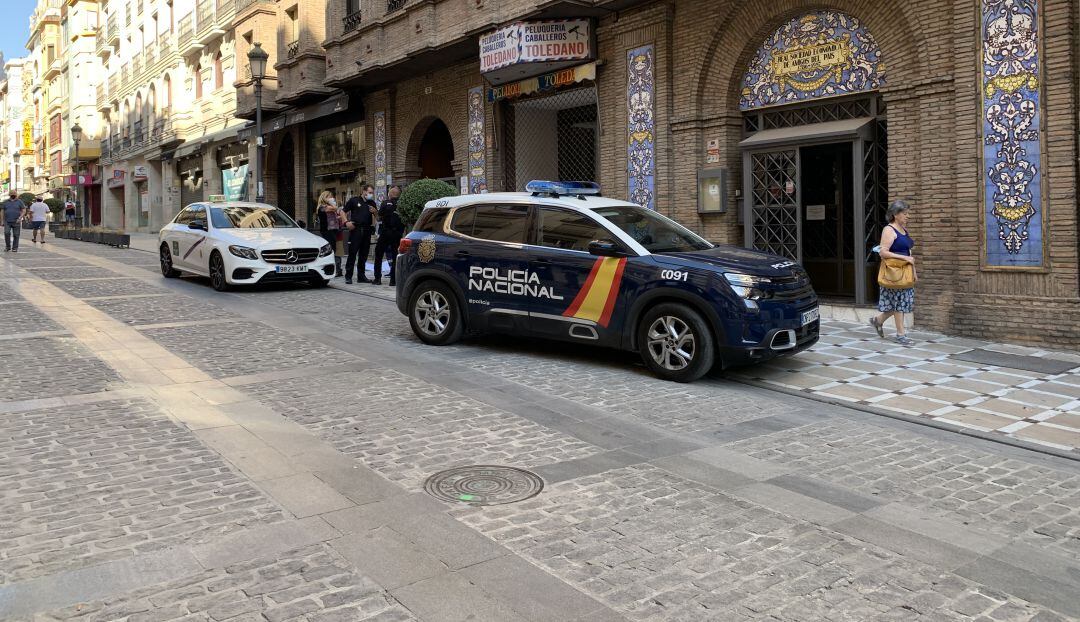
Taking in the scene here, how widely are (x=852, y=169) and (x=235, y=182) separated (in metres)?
25.6

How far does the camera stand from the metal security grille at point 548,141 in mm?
18688

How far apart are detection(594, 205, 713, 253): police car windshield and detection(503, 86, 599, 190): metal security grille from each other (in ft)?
30.9

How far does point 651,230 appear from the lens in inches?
351

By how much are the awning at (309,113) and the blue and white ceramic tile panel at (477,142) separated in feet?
16.8

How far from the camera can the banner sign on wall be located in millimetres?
31938

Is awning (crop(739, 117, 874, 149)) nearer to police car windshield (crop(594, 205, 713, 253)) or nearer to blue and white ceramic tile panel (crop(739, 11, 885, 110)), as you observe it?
blue and white ceramic tile panel (crop(739, 11, 885, 110))

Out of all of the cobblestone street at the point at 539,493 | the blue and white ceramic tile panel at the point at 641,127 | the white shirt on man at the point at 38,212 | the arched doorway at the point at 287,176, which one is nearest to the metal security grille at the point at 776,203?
the blue and white ceramic tile panel at the point at 641,127

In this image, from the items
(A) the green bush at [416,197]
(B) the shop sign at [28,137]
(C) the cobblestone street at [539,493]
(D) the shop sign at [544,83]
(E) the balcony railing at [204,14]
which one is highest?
(B) the shop sign at [28,137]

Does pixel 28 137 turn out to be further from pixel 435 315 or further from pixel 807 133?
pixel 807 133

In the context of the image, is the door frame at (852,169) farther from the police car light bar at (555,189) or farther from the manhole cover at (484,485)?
the manhole cover at (484,485)

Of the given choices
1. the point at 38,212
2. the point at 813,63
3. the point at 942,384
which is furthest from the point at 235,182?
the point at 942,384

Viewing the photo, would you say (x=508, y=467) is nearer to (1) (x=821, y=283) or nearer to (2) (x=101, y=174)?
(1) (x=821, y=283)

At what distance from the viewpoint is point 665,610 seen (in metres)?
3.42

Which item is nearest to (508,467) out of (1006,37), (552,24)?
(1006,37)
